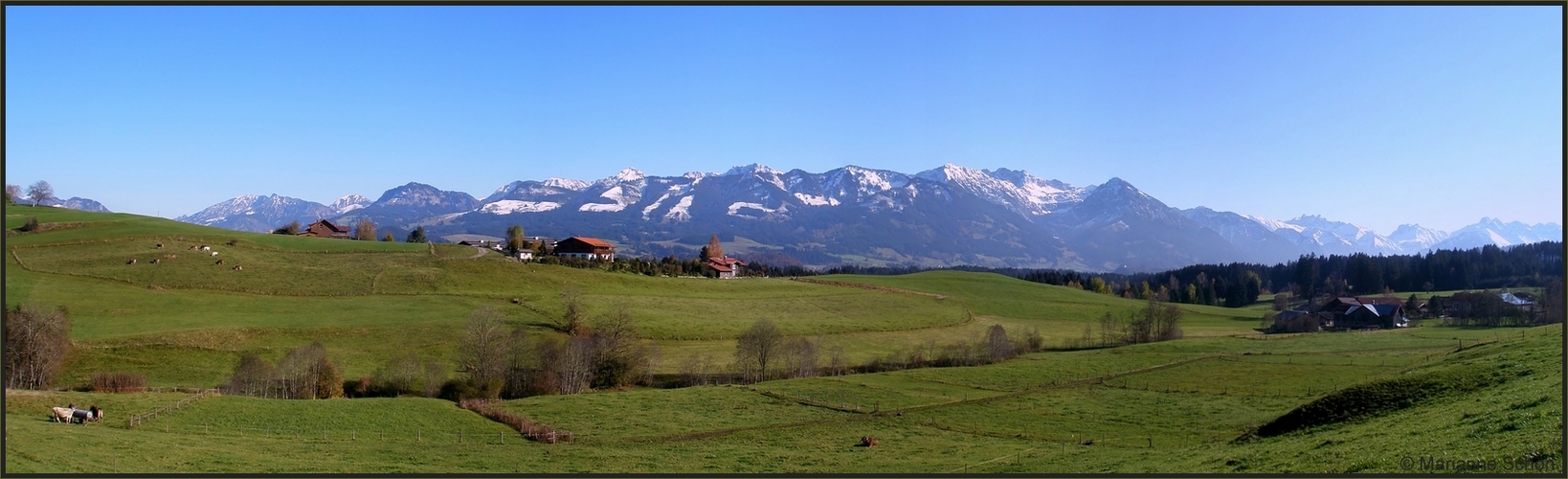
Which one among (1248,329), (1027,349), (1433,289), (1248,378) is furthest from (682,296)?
(1433,289)

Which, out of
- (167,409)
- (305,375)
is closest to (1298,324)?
(305,375)

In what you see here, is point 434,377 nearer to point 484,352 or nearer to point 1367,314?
point 484,352

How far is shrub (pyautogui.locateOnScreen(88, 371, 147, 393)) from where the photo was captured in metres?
56.1

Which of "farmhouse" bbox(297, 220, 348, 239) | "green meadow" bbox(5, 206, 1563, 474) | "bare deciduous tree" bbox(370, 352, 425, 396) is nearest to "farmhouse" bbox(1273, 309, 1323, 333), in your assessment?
"green meadow" bbox(5, 206, 1563, 474)

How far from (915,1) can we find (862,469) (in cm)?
2077

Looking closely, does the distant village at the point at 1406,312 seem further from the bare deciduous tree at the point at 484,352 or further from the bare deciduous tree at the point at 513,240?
the bare deciduous tree at the point at 513,240

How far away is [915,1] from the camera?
84.1ft

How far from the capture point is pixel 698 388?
64688mm

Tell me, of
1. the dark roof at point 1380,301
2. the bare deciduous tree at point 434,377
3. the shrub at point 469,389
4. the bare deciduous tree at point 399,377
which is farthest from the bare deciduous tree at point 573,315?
the dark roof at point 1380,301

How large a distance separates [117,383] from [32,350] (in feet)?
25.4

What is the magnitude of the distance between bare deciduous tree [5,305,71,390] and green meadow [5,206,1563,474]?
1.97 metres

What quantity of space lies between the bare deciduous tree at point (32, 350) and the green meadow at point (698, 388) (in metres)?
1.97

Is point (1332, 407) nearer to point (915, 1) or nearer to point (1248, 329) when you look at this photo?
point (915, 1)

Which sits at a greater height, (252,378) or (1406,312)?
(1406,312)
